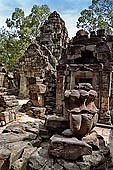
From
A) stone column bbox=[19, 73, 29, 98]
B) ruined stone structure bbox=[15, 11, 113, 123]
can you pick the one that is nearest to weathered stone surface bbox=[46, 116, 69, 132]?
ruined stone structure bbox=[15, 11, 113, 123]

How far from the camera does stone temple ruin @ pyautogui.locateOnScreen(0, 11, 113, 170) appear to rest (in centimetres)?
310

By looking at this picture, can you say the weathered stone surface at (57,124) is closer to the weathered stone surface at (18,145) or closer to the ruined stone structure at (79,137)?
the ruined stone structure at (79,137)

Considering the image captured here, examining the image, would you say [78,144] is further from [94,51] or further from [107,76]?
[94,51]

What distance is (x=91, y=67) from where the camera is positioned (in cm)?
802

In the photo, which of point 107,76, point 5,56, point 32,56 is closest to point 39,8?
point 5,56

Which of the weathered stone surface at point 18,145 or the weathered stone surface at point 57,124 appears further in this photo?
the weathered stone surface at point 57,124

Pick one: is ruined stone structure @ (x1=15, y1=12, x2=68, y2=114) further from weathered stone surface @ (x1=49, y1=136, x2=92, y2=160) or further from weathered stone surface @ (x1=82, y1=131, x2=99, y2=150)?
weathered stone surface @ (x1=49, y1=136, x2=92, y2=160)

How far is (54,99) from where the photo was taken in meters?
9.32

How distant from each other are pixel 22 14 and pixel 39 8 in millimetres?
3068

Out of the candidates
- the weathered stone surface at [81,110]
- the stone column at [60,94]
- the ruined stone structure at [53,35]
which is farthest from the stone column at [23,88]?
the weathered stone surface at [81,110]

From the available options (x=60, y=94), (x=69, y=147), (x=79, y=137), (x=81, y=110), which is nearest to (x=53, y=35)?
(x=60, y=94)

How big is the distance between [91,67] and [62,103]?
269cm

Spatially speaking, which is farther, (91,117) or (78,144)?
(91,117)

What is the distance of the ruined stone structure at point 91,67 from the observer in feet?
25.2
